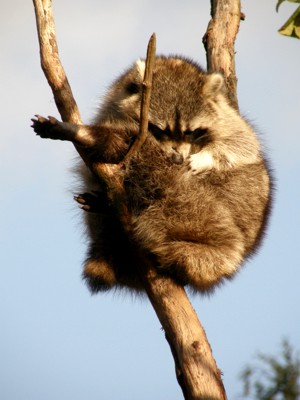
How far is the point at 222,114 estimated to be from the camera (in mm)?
7914

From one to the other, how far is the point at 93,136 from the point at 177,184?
100 cm

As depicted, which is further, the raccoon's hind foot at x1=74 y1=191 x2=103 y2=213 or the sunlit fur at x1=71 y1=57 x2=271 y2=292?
the sunlit fur at x1=71 y1=57 x2=271 y2=292

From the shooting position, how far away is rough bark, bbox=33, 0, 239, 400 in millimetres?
5543

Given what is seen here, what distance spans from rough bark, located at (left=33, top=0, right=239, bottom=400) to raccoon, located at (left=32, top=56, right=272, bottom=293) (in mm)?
107

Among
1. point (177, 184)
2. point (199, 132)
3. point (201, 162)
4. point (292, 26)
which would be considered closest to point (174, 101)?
point (199, 132)

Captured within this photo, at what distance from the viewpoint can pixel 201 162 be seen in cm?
695

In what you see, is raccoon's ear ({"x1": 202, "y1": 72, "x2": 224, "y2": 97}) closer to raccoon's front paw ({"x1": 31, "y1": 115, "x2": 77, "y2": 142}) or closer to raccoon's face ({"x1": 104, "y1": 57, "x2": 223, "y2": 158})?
raccoon's face ({"x1": 104, "y1": 57, "x2": 223, "y2": 158})

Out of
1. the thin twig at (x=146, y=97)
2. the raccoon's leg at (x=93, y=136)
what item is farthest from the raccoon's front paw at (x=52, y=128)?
the thin twig at (x=146, y=97)

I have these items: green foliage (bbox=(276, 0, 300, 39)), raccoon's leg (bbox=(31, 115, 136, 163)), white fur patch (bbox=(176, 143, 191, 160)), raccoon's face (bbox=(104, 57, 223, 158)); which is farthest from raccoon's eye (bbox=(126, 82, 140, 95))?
green foliage (bbox=(276, 0, 300, 39))

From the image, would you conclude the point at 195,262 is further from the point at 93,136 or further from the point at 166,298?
the point at 93,136

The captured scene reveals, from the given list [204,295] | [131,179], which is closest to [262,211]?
[204,295]

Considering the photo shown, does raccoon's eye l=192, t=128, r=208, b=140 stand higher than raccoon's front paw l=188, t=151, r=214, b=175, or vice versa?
raccoon's eye l=192, t=128, r=208, b=140

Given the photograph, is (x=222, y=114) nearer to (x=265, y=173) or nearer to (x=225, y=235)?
(x=265, y=173)

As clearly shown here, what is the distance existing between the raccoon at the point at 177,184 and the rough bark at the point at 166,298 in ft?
0.35
